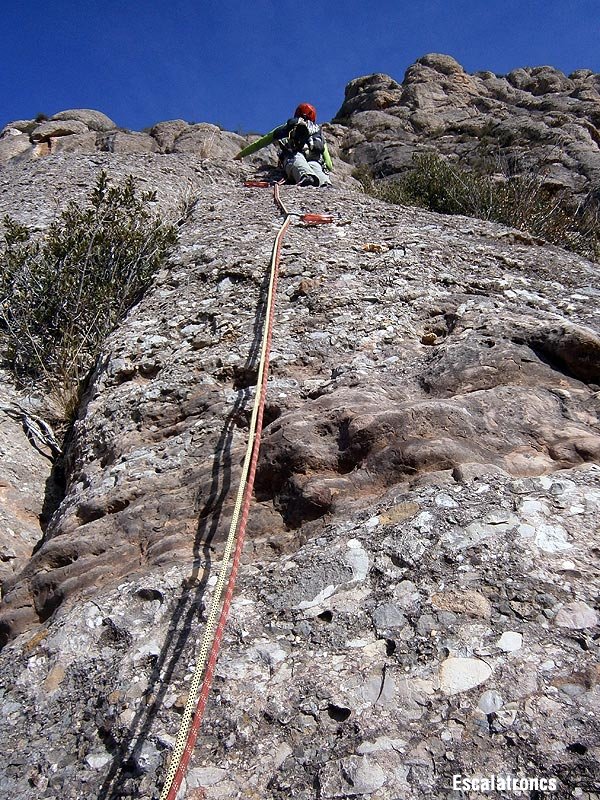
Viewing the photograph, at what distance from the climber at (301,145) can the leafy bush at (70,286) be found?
253 centimetres

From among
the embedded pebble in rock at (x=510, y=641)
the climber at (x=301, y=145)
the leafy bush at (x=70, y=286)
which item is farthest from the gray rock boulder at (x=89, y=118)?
the embedded pebble in rock at (x=510, y=641)

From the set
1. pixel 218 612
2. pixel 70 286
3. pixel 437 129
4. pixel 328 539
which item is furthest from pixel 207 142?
pixel 218 612

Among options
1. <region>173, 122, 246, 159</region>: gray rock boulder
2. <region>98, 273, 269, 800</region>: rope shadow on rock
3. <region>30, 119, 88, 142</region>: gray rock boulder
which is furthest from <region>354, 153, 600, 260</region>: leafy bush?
<region>98, 273, 269, 800</region>: rope shadow on rock

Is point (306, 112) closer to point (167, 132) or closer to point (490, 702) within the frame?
point (167, 132)

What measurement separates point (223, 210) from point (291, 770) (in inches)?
246

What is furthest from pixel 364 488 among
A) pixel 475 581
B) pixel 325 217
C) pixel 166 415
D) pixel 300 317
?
pixel 325 217

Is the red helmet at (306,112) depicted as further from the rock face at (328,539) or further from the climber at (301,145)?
the rock face at (328,539)

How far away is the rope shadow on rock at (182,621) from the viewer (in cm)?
202

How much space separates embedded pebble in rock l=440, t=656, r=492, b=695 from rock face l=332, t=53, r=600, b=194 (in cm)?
1155

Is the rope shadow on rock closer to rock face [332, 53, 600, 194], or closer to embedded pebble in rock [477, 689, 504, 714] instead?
embedded pebble in rock [477, 689, 504, 714]

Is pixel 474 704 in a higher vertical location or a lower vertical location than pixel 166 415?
lower

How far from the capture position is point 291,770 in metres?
1.88

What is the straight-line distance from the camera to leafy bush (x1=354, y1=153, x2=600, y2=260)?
9008 mm

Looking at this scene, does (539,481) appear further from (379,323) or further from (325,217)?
(325,217)
